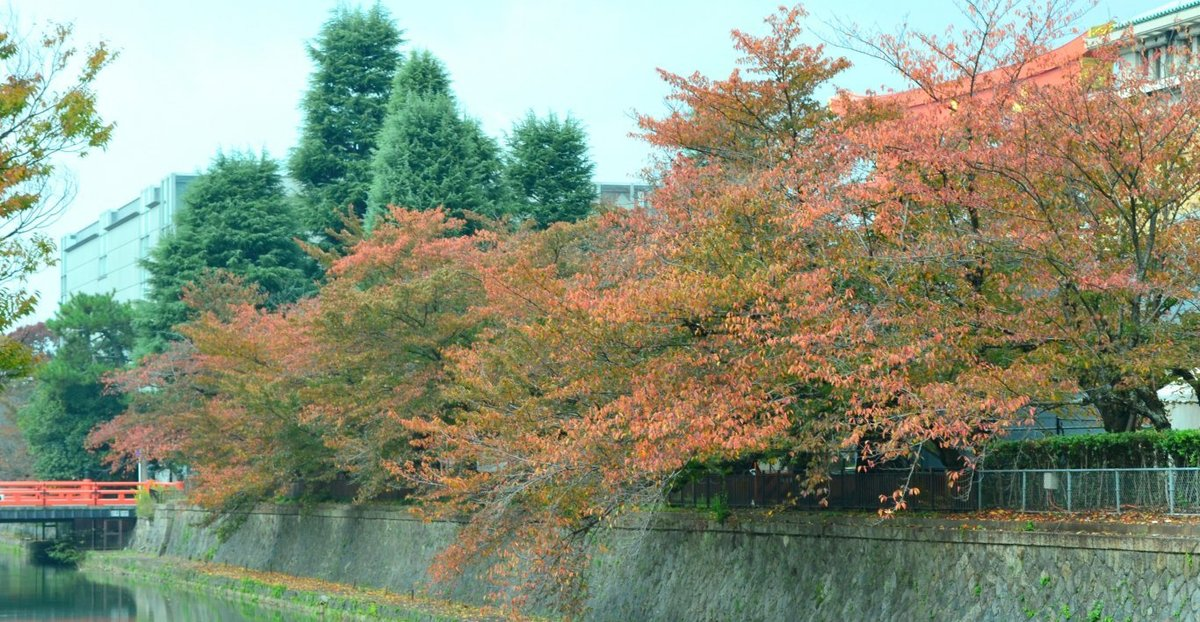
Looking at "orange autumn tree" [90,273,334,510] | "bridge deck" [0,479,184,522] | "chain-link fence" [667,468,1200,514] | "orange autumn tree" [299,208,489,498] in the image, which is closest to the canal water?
"bridge deck" [0,479,184,522]

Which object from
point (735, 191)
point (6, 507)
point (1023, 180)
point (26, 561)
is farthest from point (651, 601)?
point (26, 561)

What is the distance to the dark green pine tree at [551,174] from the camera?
157 feet

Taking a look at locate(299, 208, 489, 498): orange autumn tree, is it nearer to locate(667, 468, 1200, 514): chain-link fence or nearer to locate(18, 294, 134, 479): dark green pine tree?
locate(667, 468, 1200, 514): chain-link fence

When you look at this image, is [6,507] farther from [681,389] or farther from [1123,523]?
[1123,523]

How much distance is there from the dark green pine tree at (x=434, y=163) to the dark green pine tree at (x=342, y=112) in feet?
14.7

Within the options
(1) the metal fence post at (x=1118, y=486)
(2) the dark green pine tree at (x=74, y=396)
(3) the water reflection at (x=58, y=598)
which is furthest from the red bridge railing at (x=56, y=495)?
(1) the metal fence post at (x=1118, y=486)

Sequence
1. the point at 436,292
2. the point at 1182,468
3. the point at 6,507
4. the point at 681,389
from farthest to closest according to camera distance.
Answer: the point at 6,507 → the point at 436,292 → the point at 681,389 → the point at 1182,468

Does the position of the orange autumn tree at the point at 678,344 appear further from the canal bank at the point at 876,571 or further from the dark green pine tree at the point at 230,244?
the dark green pine tree at the point at 230,244

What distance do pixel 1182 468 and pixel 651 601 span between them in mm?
10717

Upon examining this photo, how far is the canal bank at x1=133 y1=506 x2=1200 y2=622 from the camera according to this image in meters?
16.0

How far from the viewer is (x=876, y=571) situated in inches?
786

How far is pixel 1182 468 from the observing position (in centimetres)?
1645

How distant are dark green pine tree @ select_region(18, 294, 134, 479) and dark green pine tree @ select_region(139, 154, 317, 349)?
252 inches

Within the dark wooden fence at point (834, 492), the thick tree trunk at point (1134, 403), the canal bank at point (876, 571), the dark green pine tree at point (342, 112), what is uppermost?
the dark green pine tree at point (342, 112)
